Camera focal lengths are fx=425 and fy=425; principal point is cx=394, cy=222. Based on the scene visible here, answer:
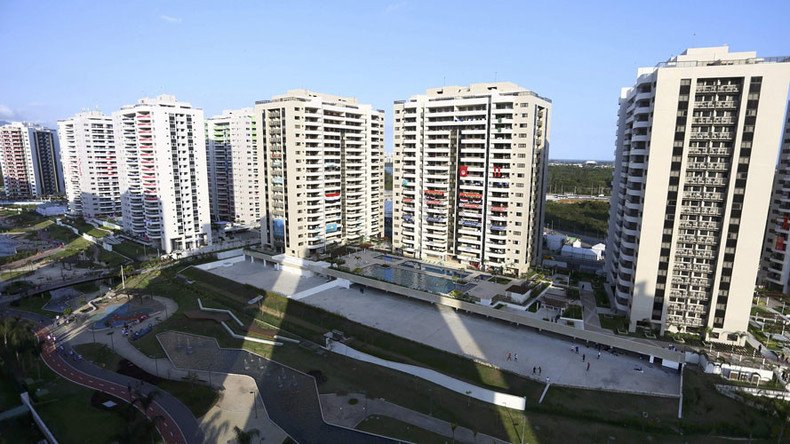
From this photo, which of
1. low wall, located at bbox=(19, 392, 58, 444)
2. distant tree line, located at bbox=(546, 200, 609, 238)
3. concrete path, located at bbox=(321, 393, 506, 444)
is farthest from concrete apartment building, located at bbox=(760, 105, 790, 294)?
low wall, located at bbox=(19, 392, 58, 444)

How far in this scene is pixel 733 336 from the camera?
44.2 meters

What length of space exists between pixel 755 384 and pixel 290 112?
67389 mm

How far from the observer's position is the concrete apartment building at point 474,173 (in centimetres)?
6169

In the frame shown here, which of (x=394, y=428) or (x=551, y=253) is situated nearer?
(x=394, y=428)

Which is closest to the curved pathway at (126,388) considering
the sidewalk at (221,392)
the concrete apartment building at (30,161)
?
the sidewalk at (221,392)

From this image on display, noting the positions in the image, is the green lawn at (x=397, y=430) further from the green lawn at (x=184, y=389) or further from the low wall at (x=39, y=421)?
the low wall at (x=39, y=421)

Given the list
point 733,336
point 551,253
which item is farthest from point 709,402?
point 551,253

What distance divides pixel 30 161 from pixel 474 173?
171601 millimetres

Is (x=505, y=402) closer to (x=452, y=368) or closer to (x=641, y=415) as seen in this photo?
(x=452, y=368)

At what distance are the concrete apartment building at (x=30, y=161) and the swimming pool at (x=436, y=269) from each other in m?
154

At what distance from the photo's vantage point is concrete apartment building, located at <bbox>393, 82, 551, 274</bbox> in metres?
61.7

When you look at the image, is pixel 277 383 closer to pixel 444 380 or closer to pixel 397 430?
pixel 397 430

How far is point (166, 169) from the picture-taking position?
270 ft

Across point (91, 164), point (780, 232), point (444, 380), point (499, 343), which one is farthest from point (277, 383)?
Answer: point (91, 164)
